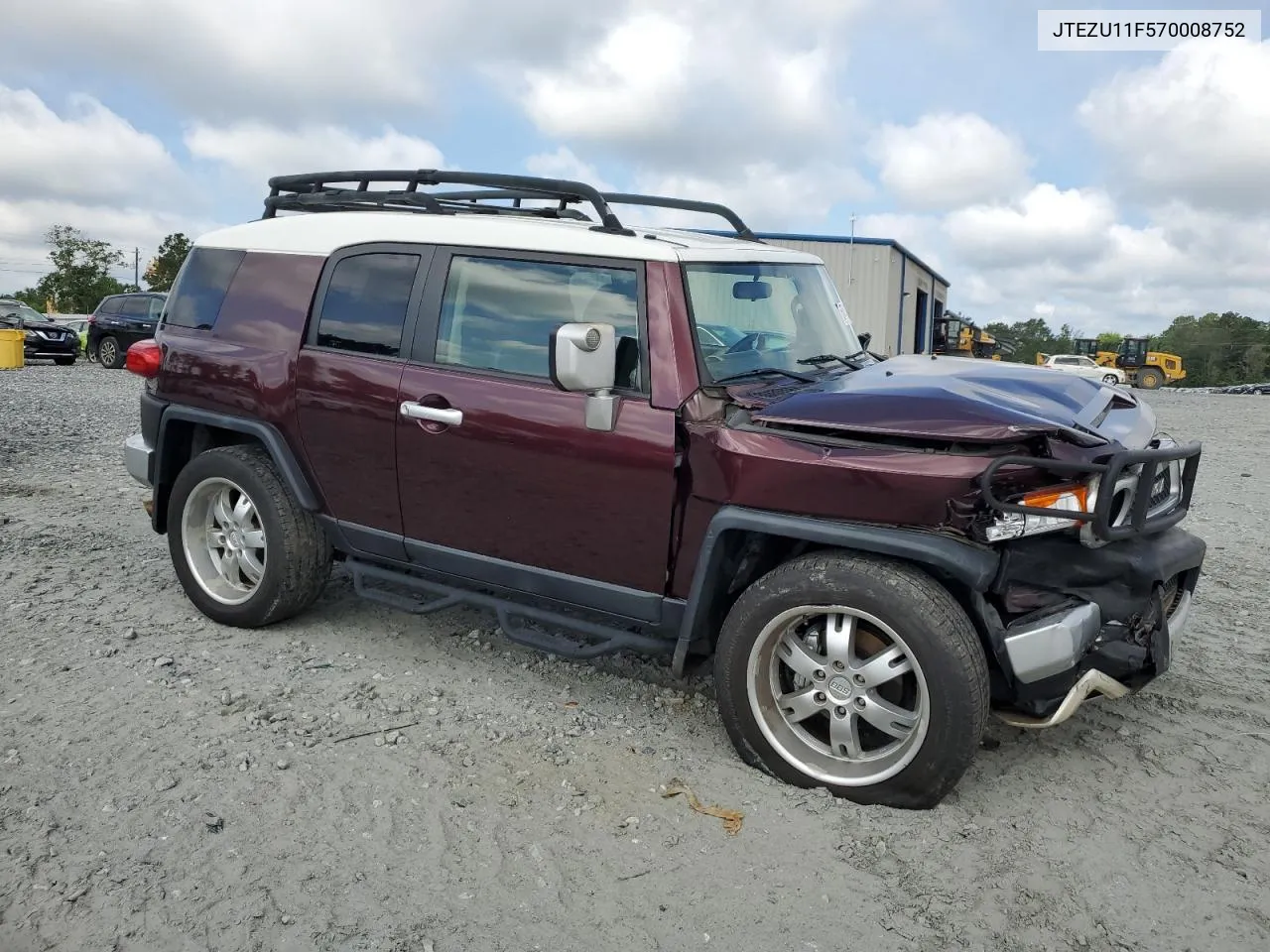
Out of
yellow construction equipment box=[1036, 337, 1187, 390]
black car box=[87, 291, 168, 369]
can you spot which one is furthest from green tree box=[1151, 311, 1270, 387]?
black car box=[87, 291, 168, 369]

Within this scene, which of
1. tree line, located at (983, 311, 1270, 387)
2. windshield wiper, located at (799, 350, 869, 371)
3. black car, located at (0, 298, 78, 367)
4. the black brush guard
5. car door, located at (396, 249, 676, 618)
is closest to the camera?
the black brush guard

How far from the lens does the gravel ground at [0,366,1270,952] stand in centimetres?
275

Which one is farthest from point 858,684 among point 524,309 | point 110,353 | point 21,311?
point 21,311

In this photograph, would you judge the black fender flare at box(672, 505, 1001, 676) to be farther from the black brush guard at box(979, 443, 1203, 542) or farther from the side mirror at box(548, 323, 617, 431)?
the side mirror at box(548, 323, 617, 431)

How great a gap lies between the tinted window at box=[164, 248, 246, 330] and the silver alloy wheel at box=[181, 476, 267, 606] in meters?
0.84

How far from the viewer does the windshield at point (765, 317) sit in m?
3.84

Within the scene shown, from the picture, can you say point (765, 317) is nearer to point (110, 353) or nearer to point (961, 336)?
point (110, 353)

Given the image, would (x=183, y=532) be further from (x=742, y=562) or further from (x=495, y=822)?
(x=742, y=562)

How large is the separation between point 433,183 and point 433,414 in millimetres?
1290

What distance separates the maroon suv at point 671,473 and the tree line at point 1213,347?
231 ft

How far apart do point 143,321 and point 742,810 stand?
23627mm

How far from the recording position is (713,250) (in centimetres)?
405

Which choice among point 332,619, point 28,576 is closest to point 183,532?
point 332,619

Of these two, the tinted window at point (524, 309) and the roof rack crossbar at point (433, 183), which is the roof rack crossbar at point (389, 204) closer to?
the roof rack crossbar at point (433, 183)
